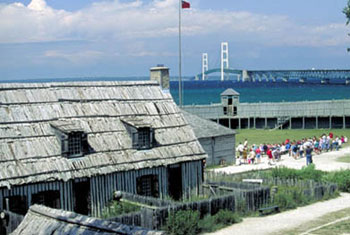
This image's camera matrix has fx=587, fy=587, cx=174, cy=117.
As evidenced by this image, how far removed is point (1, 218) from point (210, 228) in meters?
7.82

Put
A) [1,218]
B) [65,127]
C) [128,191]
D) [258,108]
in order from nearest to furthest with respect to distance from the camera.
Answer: [1,218] → [65,127] → [128,191] → [258,108]

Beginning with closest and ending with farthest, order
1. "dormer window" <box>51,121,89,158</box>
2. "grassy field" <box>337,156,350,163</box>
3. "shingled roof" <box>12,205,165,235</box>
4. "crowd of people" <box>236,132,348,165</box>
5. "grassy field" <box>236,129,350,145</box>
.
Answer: "shingled roof" <box>12,205,165,235</box>
"dormer window" <box>51,121,89,158</box>
"grassy field" <box>337,156,350,163</box>
"crowd of people" <box>236,132,348,165</box>
"grassy field" <box>236,129,350,145</box>

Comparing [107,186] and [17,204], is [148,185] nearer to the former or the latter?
[107,186]

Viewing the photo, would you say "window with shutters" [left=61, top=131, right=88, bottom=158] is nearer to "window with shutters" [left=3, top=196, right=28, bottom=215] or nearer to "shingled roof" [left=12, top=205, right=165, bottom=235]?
"window with shutters" [left=3, top=196, right=28, bottom=215]

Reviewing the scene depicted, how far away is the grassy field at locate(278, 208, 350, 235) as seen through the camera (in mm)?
21703

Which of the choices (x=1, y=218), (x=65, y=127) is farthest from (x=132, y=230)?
(x=65, y=127)

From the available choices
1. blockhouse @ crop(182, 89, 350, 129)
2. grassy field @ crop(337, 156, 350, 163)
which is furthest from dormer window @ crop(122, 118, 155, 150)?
blockhouse @ crop(182, 89, 350, 129)

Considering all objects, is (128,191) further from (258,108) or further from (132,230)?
(258,108)

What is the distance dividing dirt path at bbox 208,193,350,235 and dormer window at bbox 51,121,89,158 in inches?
237

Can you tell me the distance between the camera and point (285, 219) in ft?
79.0

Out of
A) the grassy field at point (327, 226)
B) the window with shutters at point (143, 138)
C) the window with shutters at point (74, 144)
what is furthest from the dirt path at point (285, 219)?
the window with shutters at point (74, 144)

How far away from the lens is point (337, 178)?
30312mm

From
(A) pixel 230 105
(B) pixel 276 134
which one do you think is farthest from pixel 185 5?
(A) pixel 230 105

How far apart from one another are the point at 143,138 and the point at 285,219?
671 centimetres
